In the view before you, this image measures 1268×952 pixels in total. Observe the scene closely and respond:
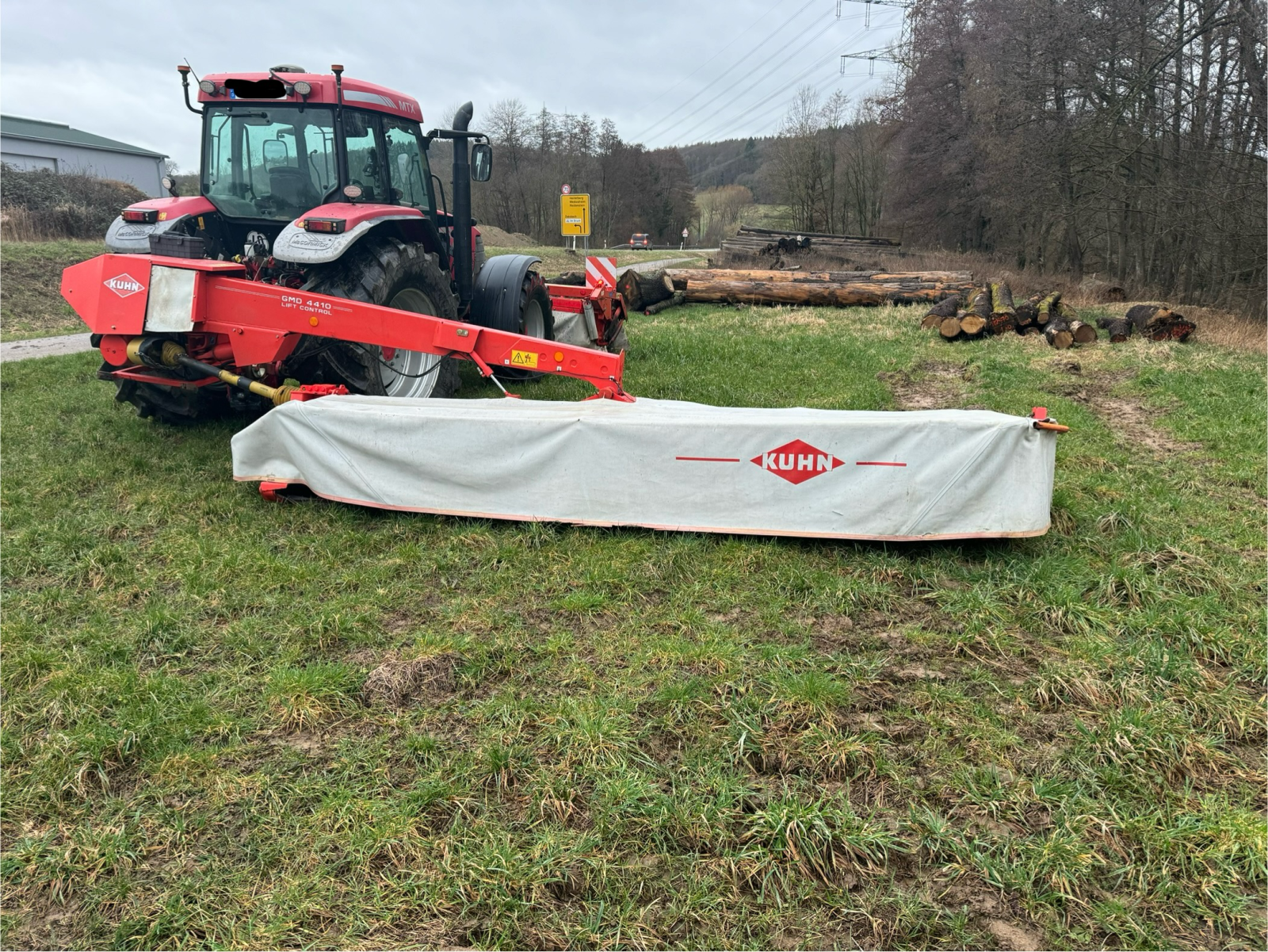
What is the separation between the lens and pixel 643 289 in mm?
15133

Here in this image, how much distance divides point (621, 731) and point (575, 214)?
22.0m

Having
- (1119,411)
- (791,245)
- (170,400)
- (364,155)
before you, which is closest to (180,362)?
(170,400)

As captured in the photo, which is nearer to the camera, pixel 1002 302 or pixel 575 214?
pixel 1002 302

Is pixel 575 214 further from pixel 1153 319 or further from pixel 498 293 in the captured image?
pixel 498 293

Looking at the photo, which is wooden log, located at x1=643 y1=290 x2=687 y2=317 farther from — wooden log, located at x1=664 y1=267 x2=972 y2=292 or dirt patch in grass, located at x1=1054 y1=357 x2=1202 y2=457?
dirt patch in grass, located at x1=1054 y1=357 x2=1202 y2=457

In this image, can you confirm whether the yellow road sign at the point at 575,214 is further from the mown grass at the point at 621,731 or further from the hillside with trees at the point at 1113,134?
the mown grass at the point at 621,731

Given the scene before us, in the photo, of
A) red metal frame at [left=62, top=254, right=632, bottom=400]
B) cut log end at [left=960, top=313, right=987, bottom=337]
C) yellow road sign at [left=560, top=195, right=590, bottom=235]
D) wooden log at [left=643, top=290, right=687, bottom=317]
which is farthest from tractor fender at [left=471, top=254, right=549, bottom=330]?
yellow road sign at [left=560, top=195, right=590, bottom=235]

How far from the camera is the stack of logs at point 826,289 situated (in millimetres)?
16250

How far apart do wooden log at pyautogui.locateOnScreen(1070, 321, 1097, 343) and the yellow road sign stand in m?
14.6

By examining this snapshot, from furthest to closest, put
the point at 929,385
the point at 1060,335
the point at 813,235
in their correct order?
1. the point at 813,235
2. the point at 1060,335
3. the point at 929,385

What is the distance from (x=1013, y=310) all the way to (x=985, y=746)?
1115 cm

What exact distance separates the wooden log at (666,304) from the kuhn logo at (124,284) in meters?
11.0

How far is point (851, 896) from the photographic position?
2.14m

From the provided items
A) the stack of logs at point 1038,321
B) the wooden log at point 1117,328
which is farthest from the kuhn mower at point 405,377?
the wooden log at point 1117,328
